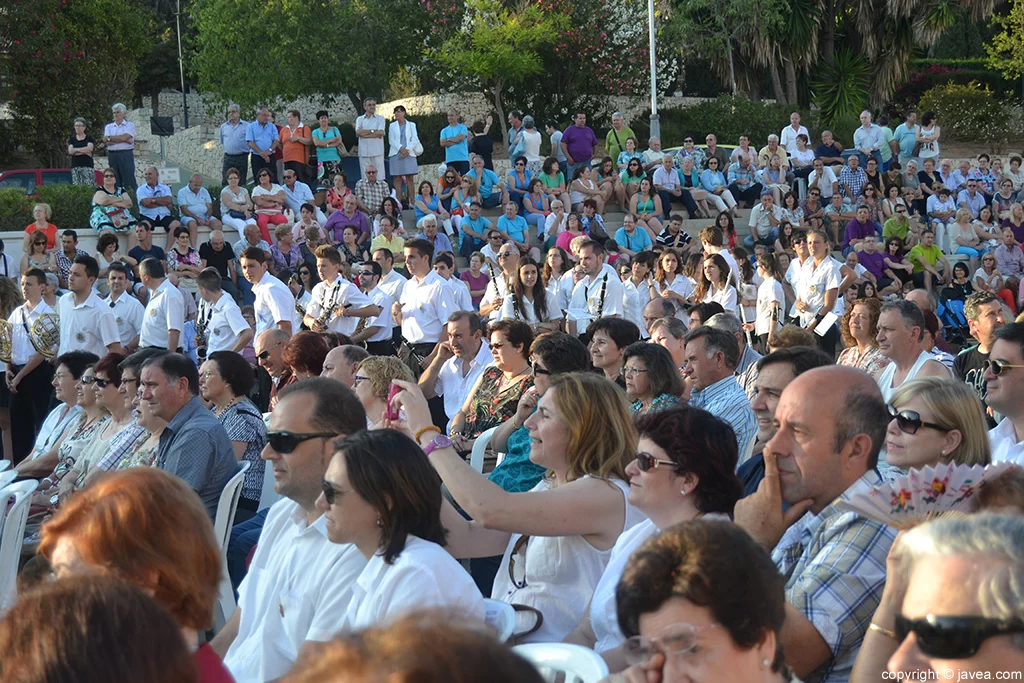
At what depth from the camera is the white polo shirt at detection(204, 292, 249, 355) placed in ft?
32.8

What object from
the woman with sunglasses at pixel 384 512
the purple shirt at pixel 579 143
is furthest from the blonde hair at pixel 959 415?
the purple shirt at pixel 579 143

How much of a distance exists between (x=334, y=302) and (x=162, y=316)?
1519mm

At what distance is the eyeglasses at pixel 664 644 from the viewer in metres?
2.18

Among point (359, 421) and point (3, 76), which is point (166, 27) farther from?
point (359, 421)

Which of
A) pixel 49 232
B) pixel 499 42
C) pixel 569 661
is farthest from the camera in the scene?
pixel 499 42

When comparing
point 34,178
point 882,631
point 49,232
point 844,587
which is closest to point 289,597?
point 844,587

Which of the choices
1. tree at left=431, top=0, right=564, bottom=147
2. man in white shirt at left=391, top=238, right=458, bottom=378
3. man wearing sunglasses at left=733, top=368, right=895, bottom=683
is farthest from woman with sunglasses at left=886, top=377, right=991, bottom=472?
tree at left=431, top=0, right=564, bottom=147

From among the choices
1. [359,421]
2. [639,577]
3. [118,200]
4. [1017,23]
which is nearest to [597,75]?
[1017,23]

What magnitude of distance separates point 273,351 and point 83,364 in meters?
1.24

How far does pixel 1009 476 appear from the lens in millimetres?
2980

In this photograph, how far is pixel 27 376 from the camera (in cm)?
1005

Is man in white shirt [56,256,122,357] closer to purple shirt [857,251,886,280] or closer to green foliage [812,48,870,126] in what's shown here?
purple shirt [857,251,886,280]

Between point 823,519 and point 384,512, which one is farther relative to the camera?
point 384,512

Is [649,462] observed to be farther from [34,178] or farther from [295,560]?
[34,178]
